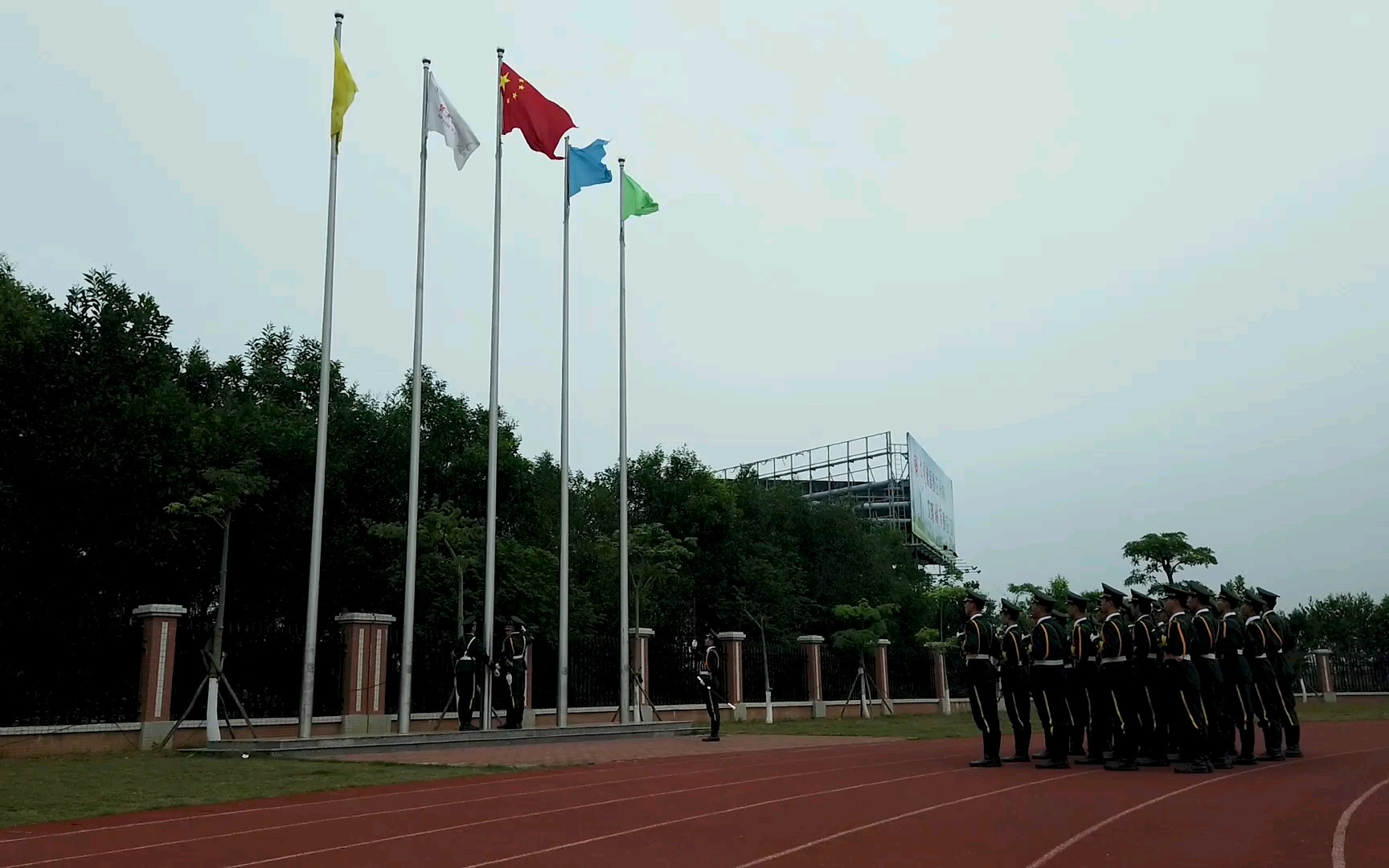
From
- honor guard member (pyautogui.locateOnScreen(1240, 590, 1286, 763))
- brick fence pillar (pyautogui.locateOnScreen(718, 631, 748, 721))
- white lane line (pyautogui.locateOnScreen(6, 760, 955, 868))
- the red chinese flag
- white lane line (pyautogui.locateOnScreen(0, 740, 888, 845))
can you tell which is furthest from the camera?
brick fence pillar (pyautogui.locateOnScreen(718, 631, 748, 721))

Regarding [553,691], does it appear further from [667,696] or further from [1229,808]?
[1229,808]

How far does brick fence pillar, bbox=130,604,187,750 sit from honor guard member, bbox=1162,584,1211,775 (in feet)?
45.1

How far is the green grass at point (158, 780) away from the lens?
9852mm

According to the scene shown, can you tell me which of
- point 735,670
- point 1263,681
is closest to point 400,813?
point 1263,681

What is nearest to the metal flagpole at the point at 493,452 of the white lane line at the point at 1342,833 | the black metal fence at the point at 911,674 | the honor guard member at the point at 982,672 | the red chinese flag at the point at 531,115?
the red chinese flag at the point at 531,115

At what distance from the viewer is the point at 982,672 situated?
12.2 metres

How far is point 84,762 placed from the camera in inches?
562

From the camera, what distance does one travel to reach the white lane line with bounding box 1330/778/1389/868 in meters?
6.42

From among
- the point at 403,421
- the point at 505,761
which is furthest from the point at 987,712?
the point at 403,421

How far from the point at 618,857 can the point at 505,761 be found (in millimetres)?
7738

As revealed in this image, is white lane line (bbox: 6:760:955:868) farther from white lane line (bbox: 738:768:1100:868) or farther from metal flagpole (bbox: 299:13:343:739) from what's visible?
metal flagpole (bbox: 299:13:343:739)

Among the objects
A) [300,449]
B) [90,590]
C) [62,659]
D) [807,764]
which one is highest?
[300,449]

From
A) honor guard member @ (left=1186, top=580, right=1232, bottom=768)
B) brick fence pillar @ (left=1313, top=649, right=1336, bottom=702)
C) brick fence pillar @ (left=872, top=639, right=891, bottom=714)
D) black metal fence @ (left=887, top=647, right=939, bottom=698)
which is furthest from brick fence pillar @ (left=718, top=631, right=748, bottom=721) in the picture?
brick fence pillar @ (left=1313, top=649, right=1336, bottom=702)

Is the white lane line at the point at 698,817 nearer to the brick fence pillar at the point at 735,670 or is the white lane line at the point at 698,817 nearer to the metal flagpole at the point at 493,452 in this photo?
the metal flagpole at the point at 493,452
